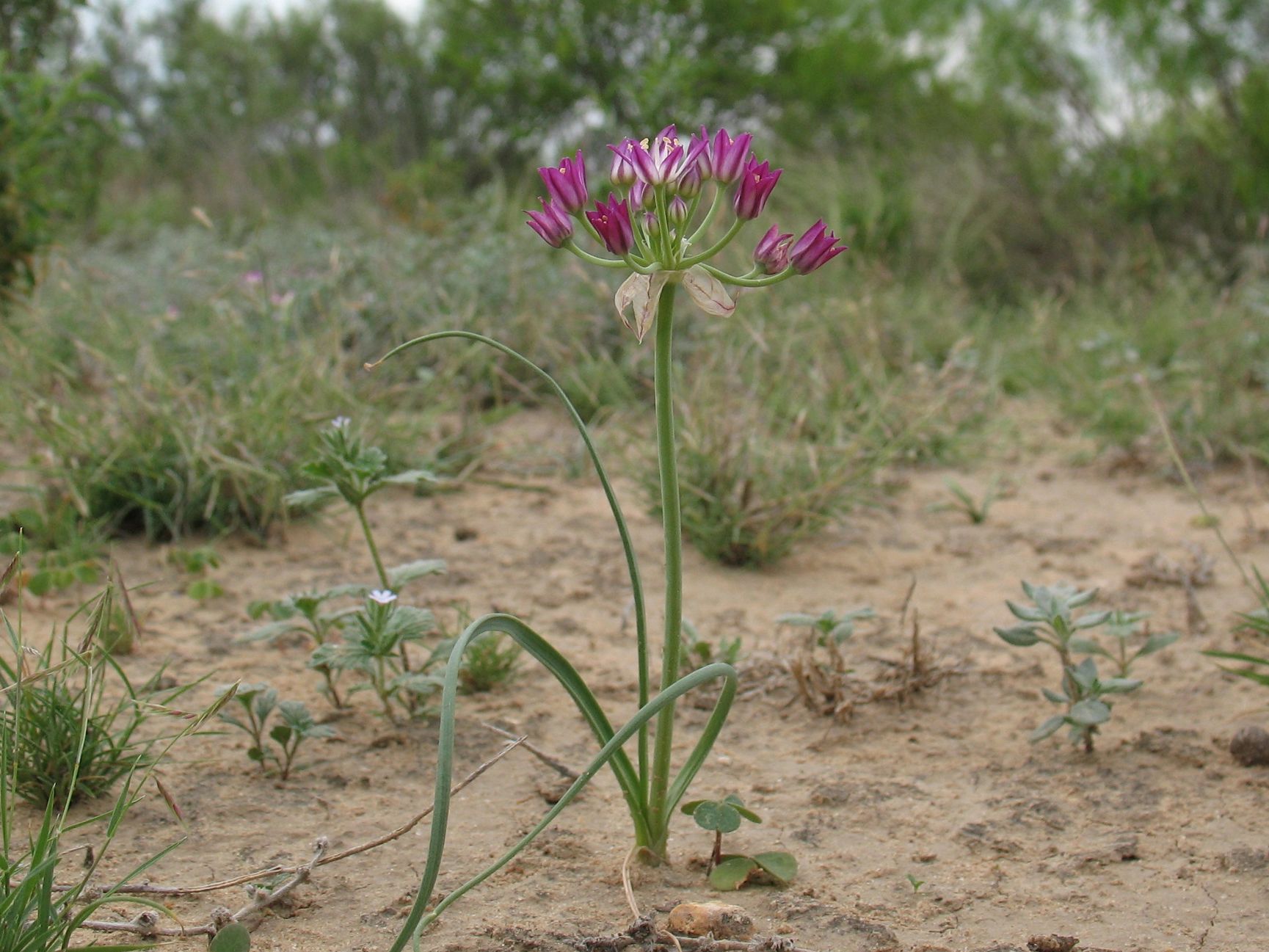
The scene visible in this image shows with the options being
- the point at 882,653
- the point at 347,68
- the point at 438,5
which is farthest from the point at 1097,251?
the point at 347,68

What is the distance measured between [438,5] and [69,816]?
1097 cm

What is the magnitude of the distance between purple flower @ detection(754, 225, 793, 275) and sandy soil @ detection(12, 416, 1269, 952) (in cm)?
79

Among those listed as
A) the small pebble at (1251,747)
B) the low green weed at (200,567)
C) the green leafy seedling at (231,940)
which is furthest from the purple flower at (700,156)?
the low green weed at (200,567)

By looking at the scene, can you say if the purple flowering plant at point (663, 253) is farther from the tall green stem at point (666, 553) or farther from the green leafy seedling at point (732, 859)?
the green leafy seedling at point (732, 859)

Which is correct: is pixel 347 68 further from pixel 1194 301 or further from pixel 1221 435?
pixel 1221 435

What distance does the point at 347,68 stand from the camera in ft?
42.6

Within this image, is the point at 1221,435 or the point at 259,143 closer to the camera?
the point at 1221,435

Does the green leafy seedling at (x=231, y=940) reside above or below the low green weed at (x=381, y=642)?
below

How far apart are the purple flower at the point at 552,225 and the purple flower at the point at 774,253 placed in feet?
0.73

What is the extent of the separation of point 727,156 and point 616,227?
17 centimetres

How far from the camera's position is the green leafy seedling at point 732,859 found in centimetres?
143

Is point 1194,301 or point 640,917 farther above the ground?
point 1194,301

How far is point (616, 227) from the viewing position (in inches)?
48.6

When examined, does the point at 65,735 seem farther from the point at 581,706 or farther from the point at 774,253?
the point at 774,253
